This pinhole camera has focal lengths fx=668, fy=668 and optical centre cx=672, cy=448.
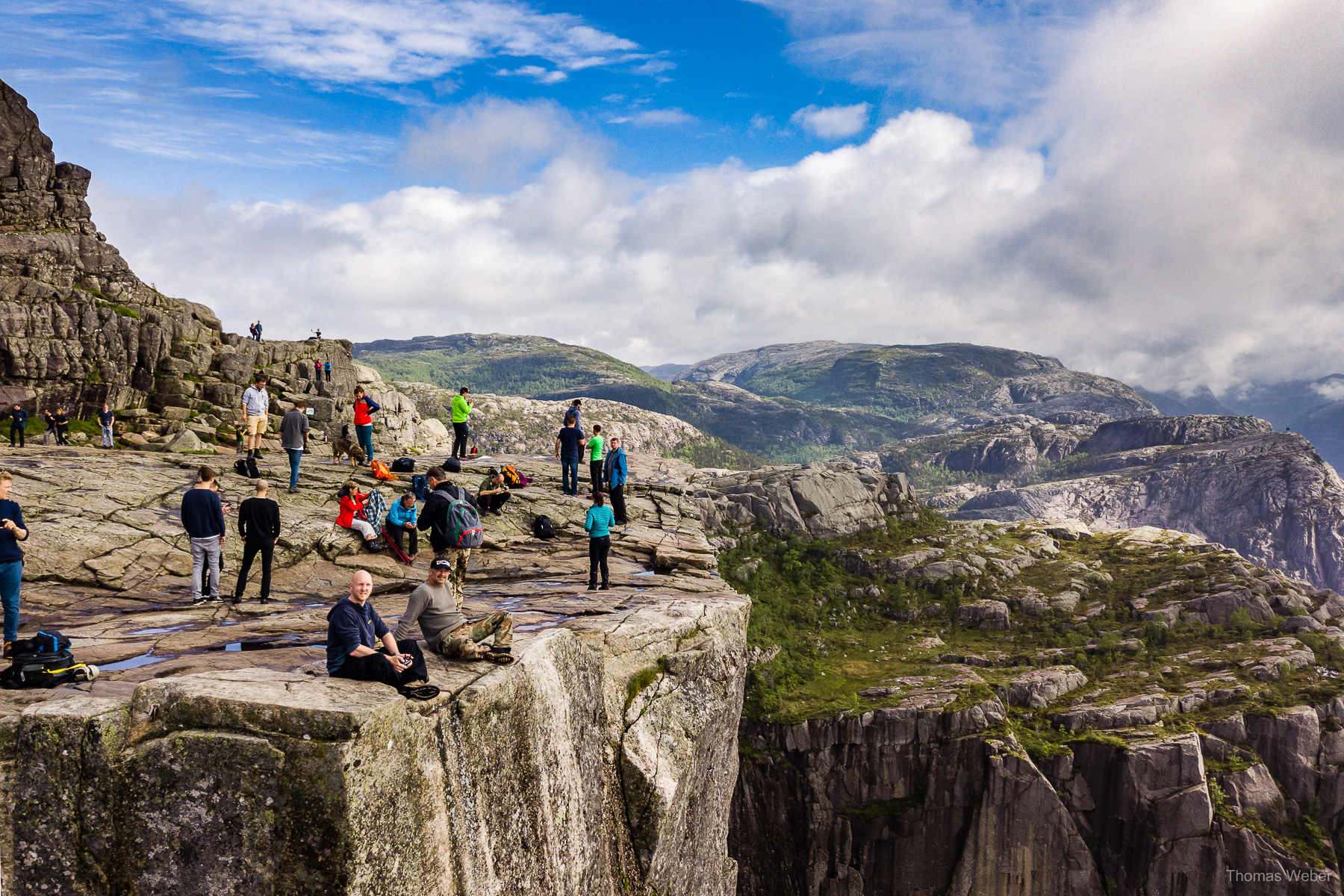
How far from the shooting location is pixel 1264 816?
93.9 metres

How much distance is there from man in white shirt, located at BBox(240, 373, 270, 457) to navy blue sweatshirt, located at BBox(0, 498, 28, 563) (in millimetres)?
14701

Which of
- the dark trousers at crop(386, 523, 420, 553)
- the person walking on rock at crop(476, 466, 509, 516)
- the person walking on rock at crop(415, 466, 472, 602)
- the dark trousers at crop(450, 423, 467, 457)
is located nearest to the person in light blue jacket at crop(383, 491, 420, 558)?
the dark trousers at crop(386, 523, 420, 553)

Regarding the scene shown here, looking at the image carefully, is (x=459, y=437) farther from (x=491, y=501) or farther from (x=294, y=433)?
(x=294, y=433)

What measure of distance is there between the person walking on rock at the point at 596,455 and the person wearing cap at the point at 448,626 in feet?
56.7

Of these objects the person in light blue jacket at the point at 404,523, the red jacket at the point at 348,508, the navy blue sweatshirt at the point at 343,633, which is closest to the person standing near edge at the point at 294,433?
the red jacket at the point at 348,508

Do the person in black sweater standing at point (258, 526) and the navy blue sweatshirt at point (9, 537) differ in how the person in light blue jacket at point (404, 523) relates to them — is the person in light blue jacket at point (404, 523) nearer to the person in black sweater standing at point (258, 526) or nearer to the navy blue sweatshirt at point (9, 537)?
the person in black sweater standing at point (258, 526)

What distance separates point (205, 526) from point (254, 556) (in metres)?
1.69

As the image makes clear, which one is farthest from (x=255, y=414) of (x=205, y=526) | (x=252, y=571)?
(x=205, y=526)

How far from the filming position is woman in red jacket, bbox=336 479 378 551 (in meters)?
26.0

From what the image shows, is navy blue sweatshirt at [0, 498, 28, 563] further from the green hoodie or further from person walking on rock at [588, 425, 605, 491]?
the green hoodie

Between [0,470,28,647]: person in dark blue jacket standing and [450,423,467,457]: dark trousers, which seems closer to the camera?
[0,470,28,647]: person in dark blue jacket standing

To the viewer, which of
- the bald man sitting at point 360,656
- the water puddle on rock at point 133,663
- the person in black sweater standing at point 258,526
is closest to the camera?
the bald man sitting at point 360,656

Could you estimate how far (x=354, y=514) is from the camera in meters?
27.0

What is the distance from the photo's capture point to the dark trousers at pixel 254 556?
1991 centimetres
